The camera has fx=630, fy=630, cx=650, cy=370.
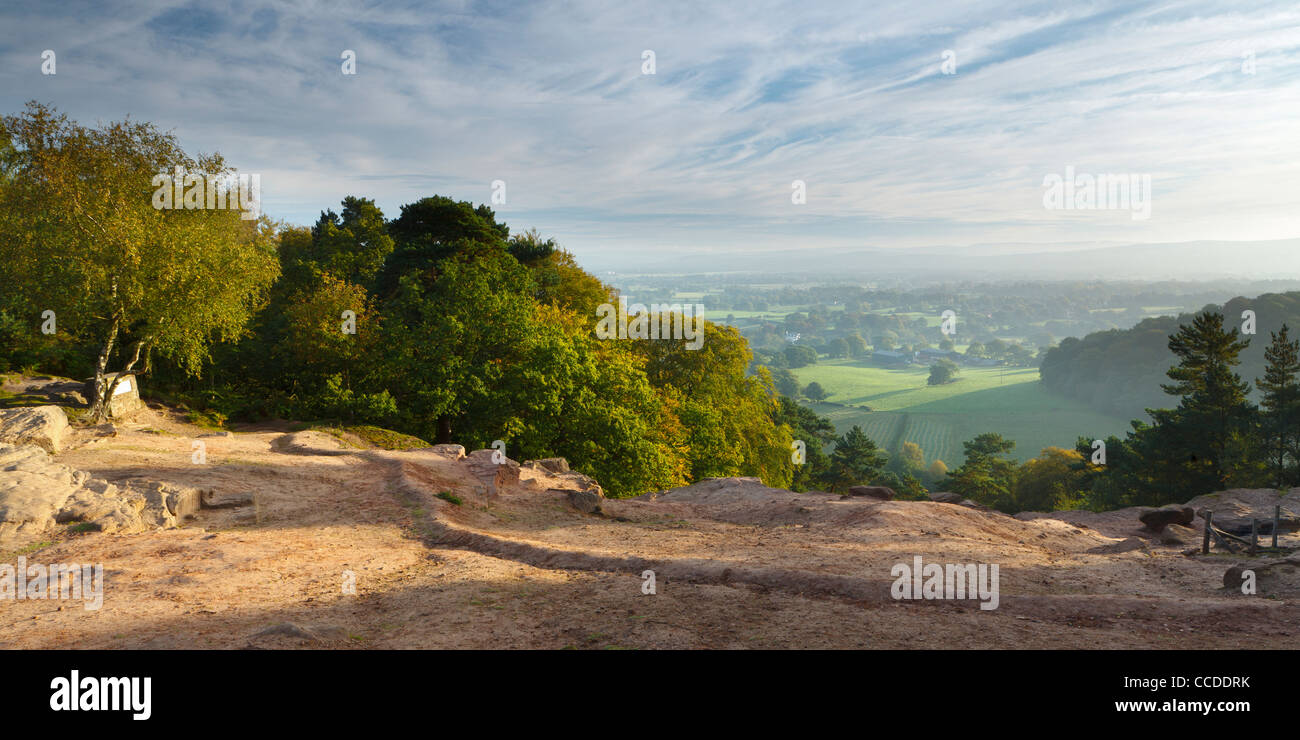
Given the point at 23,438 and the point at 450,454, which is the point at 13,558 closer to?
the point at 23,438

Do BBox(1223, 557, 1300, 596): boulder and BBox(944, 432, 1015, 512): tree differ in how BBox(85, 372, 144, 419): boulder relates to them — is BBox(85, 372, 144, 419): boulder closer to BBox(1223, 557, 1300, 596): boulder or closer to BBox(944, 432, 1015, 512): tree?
BBox(1223, 557, 1300, 596): boulder

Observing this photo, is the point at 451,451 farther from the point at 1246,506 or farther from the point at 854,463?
the point at 854,463

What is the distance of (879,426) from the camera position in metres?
171

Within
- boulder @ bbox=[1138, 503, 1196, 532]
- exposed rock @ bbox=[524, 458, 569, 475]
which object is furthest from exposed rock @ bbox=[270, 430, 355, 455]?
boulder @ bbox=[1138, 503, 1196, 532]

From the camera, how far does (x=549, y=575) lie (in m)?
14.2

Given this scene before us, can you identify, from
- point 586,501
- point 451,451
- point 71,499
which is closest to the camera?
point 71,499

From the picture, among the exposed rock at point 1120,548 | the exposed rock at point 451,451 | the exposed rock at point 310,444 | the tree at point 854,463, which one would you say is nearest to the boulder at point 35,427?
the exposed rock at point 310,444

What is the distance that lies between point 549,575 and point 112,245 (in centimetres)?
2187

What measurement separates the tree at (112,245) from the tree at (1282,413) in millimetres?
59861

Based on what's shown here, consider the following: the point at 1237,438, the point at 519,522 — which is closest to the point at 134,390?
the point at 519,522

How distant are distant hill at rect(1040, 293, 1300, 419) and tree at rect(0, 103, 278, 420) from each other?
17362 centimetres

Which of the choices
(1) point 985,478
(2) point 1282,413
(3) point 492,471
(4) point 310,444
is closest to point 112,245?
(4) point 310,444

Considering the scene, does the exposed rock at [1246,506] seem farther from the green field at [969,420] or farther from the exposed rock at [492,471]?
the green field at [969,420]

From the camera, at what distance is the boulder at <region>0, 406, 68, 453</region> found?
60.9 feet
